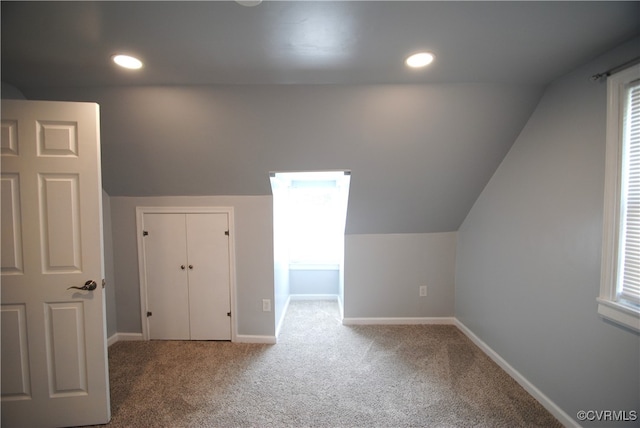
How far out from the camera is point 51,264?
159 cm

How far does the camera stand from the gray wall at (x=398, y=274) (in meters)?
3.03

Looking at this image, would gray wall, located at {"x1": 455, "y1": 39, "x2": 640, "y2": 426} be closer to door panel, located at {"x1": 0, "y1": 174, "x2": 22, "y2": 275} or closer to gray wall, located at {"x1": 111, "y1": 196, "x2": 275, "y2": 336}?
gray wall, located at {"x1": 111, "y1": 196, "x2": 275, "y2": 336}

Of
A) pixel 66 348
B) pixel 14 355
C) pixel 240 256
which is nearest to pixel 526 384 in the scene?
pixel 240 256

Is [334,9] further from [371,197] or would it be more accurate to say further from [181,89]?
[371,197]

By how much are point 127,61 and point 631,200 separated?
9.62 ft

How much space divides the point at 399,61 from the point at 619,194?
1.43 m

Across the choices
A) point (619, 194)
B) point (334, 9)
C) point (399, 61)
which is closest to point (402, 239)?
point (619, 194)

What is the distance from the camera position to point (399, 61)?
1.49 meters

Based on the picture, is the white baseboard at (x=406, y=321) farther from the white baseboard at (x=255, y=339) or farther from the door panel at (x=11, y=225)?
the door panel at (x=11, y=225)

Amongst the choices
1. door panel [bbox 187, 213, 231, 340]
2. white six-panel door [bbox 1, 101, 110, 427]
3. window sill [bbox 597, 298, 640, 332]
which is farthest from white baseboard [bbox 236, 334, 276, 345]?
window sill [bbox 597, 298, 640, 332]

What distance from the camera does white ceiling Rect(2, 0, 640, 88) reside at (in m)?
1.08

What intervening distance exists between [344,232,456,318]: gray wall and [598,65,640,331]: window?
1.60 meters

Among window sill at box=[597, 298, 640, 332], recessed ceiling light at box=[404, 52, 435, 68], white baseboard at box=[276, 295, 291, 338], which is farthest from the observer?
white baseboard at box=[276, 295, 291, 338]

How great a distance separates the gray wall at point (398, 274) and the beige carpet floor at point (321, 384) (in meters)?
0.30
